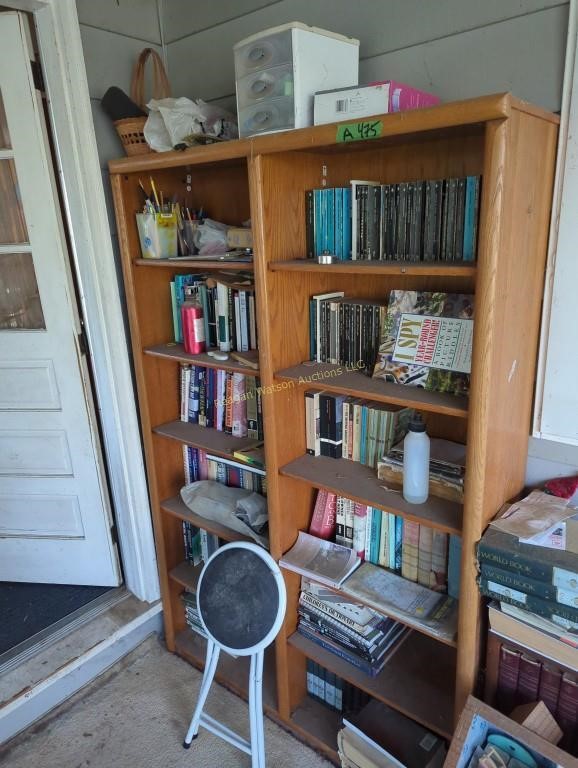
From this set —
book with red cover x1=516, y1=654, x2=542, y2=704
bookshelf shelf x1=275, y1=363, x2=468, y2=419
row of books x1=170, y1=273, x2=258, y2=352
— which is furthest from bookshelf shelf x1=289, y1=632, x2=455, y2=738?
row of books x1=170, y1=273, x2=258, y2=352

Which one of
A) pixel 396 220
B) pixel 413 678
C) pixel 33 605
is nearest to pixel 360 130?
pixel 396 220

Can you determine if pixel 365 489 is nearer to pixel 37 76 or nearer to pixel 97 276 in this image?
pixel 97 276

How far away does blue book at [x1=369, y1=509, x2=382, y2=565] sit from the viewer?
1.59 m

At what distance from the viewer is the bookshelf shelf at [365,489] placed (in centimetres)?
131

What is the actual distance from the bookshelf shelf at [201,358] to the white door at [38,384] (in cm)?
35

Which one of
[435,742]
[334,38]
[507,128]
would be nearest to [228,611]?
[435,742]

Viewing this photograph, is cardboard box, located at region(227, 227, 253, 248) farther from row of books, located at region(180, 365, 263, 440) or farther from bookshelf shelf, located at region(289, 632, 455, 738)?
bookshelf shelf, located at region(289, 632, 455, 738)

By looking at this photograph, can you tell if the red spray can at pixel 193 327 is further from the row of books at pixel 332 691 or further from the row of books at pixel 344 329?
the row of books at pixel 332 691

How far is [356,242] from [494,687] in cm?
116

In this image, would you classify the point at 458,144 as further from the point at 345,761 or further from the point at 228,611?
the point at 345,761

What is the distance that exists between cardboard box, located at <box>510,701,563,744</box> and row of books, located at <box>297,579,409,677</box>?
447mm

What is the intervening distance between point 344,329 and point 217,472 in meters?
0.84

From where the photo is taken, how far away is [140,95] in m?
1.88

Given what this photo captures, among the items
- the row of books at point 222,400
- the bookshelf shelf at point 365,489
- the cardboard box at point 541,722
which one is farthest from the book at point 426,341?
the cardboard box at point 541,722
